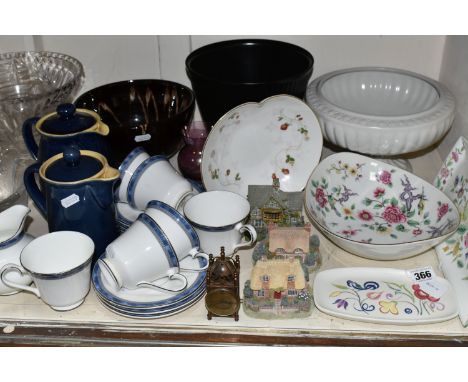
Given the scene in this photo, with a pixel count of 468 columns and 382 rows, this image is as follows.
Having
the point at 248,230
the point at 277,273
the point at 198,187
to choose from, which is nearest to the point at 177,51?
the point at 198,187

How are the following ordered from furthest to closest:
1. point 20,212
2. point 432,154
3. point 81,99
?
point 432,154 < point 81,99 < point 20,212

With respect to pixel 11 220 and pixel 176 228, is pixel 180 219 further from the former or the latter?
pixel 11 220

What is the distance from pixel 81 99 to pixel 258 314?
2.39 ft

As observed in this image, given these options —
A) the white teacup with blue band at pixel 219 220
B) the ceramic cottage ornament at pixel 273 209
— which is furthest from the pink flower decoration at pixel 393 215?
the white teacup with blue band at pixel 219 220

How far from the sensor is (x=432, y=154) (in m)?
1.67

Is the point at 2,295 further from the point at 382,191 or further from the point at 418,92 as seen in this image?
the point at 418,92

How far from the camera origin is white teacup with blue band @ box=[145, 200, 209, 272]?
114 centimetres

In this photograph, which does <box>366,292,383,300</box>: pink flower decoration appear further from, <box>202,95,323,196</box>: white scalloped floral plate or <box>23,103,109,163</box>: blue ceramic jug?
<box>23,103,109,163</box>: blue ceramic jug

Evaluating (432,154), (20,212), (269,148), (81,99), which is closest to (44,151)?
(20,212)

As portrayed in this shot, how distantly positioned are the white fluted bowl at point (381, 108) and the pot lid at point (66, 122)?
53 cm

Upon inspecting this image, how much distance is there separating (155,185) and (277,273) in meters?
0.33

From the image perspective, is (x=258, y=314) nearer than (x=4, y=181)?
Yes

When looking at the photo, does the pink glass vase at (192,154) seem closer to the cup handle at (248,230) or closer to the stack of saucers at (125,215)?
the stack of saucers at (125,215)

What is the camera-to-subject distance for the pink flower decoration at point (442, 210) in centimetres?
128
